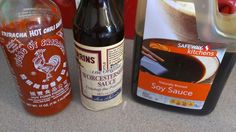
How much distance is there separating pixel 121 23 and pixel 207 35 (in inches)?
5.1

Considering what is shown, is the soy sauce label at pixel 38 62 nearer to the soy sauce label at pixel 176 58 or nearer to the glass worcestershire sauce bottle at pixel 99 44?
the glass worcestershire sauce bottle at pixel 99 44

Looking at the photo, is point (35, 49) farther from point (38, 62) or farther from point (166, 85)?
point (166, 85)

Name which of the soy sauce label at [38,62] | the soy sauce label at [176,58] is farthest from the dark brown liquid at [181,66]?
the soy sauce label at [38,62]

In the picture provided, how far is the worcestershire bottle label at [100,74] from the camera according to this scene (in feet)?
1.31

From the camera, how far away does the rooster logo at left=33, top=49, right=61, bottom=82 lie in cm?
39

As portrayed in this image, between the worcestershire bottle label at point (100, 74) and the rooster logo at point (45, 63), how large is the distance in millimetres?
37

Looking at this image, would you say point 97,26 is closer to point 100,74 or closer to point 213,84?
point 100,74

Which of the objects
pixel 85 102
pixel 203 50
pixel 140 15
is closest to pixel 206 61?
pixel 203 50

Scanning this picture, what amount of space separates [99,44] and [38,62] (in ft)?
0.33

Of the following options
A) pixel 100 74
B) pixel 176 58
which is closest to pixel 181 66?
pixel 176 58

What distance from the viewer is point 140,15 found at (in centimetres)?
41

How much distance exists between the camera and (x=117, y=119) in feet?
1.56

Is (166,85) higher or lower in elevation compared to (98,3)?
lower

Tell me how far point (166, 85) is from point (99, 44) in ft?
0.48
